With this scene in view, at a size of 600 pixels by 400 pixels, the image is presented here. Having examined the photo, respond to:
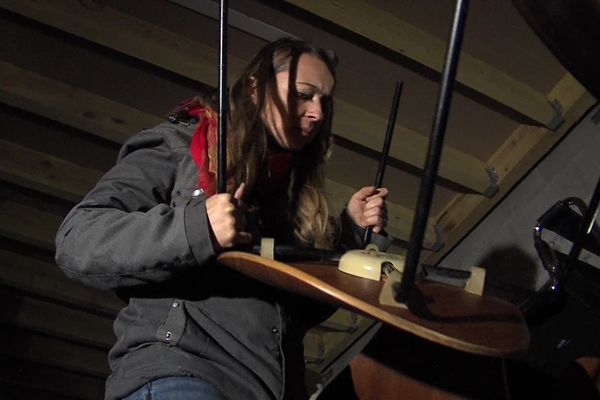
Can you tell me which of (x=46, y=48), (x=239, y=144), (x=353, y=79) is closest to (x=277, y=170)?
(x=239, y=144)

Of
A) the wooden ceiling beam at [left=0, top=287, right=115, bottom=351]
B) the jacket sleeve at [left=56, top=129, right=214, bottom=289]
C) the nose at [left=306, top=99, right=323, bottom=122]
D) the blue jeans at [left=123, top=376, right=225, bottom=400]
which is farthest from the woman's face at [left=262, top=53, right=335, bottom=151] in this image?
the wooden ceiling beam at [left=0, top=287, right=115, bottom=351]

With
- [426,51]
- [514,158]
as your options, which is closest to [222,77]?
[426,51]

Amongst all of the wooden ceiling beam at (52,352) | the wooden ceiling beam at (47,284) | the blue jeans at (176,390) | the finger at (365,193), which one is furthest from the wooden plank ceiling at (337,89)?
the blue jeans at (176,390)

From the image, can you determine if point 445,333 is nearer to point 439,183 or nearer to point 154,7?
point 154,7

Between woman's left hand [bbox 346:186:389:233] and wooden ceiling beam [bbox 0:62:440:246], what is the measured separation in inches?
47.3

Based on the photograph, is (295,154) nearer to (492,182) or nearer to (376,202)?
(376,202)

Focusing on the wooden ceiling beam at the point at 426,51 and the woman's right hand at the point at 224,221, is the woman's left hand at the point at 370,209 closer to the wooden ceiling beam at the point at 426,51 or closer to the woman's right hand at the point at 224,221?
the woman's right hand at the point at 224,221

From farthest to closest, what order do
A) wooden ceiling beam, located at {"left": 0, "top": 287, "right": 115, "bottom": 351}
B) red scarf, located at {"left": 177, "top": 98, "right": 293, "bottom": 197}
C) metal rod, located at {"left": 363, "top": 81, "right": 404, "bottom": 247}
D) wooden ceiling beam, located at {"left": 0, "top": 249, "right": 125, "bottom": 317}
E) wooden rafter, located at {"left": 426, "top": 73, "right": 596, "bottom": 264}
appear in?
wooden ceiling beam, located at {"left": 0, "top": 287, "right": 115, "bottom": 351} → wooden ceiling beam, located at {"left": 0, "top": 249, "right": 125, "bottom": 317} → wooden rafter, located at {"left": 426, "top": 73, "right": 596, "bottom": 264} → metal rod, located at {"left": 363, "top": 81, "right": 404, "bottom": 247} → red scarf, located at {"left": 177, "top": 98, "right": 293, "bottom": 197}

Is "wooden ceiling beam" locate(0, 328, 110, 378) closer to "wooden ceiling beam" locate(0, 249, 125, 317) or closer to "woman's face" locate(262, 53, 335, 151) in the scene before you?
"wooden ceiling beam" locate(0, 249, 125, 317)

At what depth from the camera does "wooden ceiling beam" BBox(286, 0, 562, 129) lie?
1.91 metres

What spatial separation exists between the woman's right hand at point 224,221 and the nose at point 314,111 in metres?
0.48

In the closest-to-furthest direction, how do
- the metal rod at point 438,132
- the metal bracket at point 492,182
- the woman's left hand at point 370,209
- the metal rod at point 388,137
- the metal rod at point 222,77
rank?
the metal rod at point 438,132 < the metal rod at point 222,77 < the metal rod at point 388,137 < the woman's left hand at point 370,209 < the metal bracket at point 492,182

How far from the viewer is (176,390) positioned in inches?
32.9

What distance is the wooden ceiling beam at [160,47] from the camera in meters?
1.97
